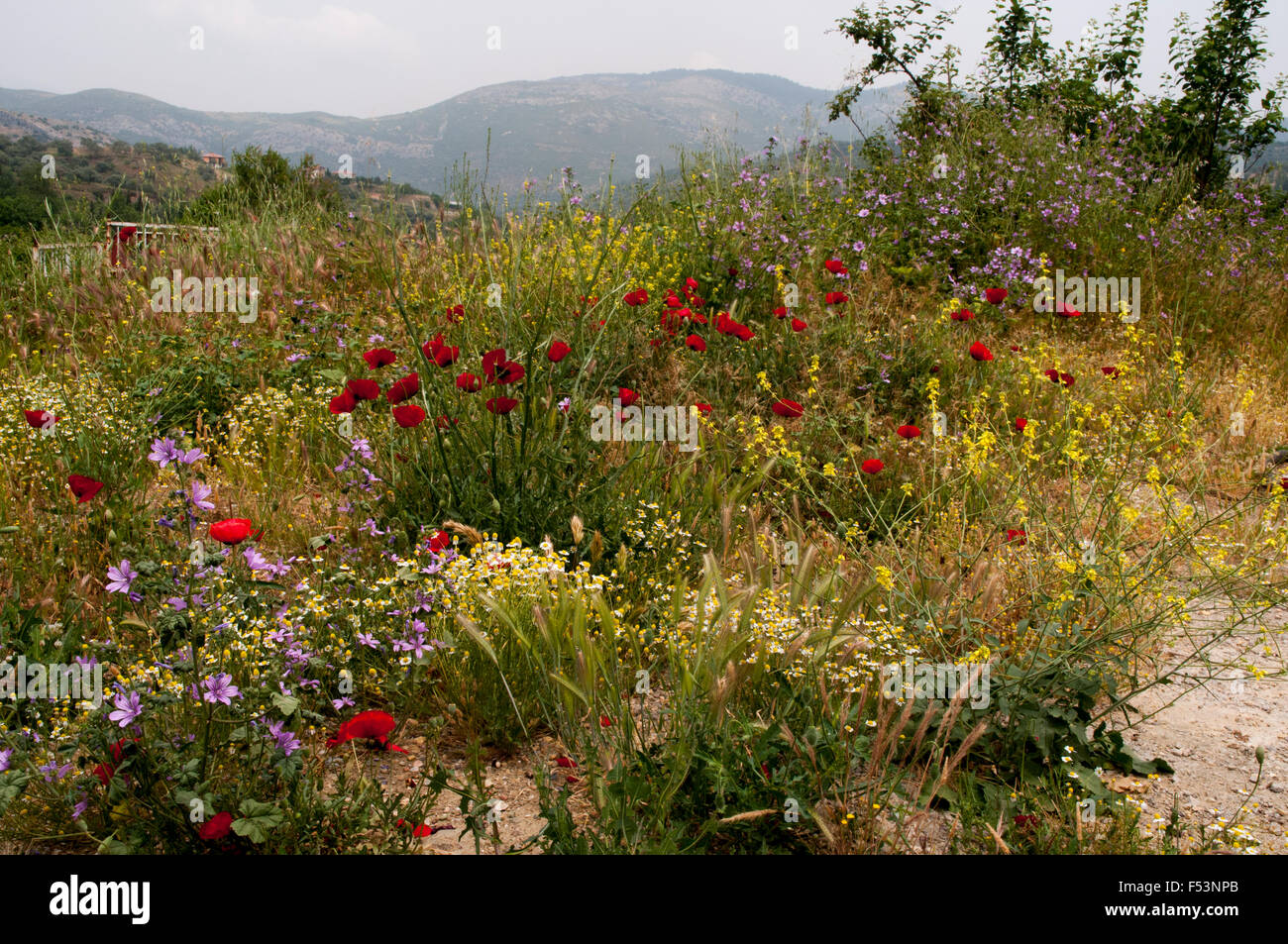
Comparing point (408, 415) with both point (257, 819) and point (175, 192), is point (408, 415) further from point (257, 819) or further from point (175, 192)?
point (175, 192)

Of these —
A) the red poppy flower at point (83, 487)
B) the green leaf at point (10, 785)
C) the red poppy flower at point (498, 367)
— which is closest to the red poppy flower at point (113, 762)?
the green leaf at point (10, 785)

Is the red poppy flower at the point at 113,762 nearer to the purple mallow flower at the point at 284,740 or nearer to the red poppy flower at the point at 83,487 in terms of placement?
the purple mallow flower at the point at 284,740

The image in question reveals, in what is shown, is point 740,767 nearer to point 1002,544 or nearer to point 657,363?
point 1002,544

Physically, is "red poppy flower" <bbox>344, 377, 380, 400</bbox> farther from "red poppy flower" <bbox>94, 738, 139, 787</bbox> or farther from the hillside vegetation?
"red poppy flower" <bbox>94, 738, 139, 787</bbox>

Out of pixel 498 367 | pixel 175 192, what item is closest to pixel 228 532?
pixel 498 367

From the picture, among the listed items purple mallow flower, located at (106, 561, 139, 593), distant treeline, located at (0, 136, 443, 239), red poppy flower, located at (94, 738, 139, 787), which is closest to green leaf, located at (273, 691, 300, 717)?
red poppy flower, located at (94, 738, 139, 787)

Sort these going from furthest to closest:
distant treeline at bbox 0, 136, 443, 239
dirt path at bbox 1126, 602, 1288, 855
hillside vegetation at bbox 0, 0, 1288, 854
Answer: distant treeline at bbox 0, 136, 443, 239
dirt path at bbox 1126, 602, 1288, 855
hillside vegetation at bbox 0, 0, 1288, 854

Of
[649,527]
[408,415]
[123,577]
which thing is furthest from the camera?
[649,527]

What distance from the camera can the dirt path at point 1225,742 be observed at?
2029mm

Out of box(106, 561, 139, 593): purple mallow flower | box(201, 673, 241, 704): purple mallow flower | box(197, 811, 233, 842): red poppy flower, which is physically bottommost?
box(197, 811, 233, 842): red poppy flower

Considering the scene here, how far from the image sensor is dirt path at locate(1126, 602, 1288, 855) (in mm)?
2029

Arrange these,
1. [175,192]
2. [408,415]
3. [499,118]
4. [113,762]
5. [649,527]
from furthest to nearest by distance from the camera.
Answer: [499,118], [175,192], [649,527], [408,415], [113,762]

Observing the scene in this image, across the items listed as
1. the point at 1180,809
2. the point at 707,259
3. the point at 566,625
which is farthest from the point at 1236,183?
the point at 566,625

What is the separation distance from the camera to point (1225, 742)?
2.38 m
